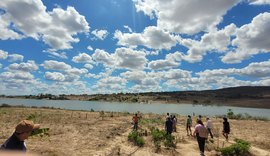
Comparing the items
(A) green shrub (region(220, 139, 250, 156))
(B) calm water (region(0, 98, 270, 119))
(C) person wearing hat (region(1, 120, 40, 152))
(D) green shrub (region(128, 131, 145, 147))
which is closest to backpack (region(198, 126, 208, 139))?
(A) green shrub (region(220, 139, 250, 156))

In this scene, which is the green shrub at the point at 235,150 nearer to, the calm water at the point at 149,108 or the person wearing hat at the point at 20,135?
the person wearing hat at the point at 20,135

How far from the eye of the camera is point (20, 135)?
458 cm

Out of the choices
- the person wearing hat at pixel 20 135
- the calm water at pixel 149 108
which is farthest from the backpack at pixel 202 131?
the calm water at pixel 149 108

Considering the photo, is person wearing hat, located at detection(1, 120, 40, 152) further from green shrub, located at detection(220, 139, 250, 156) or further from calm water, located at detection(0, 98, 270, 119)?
calm water, located at detection(0, 98, 270, 119)

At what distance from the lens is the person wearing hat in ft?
14.5

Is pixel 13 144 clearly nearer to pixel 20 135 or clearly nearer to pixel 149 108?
pixel 20 135

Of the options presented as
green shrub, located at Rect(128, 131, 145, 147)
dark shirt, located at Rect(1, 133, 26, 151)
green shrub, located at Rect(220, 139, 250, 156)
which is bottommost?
green shrub, located at Rect(220, 139, 250, 156)

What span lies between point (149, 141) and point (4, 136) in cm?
953

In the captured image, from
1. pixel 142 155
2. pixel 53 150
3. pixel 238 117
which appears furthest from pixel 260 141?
pixel 238 117

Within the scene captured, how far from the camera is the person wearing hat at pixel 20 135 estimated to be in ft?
14.5

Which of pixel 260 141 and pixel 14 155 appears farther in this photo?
pixel 260 141

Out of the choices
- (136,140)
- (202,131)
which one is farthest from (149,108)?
(202,131)

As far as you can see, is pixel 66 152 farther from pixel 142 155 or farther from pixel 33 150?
pixel 142 155

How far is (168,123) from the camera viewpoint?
798 inches
